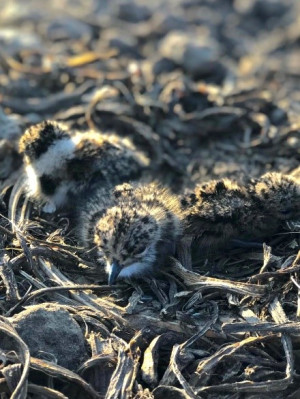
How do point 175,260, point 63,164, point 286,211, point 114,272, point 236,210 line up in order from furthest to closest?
point 63,164 < point 286,211 < point 236,210 < point 175,260 < point 114,272

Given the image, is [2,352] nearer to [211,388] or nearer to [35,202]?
[211,388]

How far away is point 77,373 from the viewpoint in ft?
12.5

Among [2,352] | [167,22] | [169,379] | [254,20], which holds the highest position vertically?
[2,352]

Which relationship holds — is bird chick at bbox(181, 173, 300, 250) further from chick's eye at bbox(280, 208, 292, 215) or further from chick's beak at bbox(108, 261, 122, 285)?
chick's beak at bbox(108, 261, 122, 285)

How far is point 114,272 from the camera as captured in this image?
14.3 feet

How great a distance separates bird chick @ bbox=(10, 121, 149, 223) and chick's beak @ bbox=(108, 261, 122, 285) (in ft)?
3.38

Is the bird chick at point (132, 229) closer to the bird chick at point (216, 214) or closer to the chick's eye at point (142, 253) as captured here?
the chick's eye at point (142, 253)

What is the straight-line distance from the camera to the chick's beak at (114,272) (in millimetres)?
4359

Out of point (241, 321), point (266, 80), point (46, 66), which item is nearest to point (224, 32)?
point (266, 80)

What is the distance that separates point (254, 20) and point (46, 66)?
244 inches

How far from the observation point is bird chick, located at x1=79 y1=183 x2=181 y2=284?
4.43m

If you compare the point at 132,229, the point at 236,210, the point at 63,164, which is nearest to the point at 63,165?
the point at 63,164

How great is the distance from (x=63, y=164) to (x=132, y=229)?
1.05 meters

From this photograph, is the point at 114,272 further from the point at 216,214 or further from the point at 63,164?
the point at 63,164
